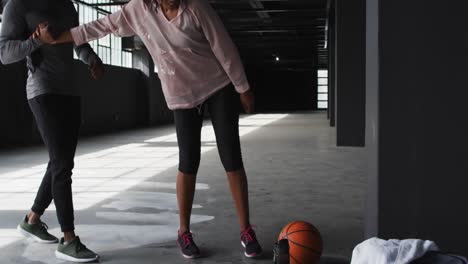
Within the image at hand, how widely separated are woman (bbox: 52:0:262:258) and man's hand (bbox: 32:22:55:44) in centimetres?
7

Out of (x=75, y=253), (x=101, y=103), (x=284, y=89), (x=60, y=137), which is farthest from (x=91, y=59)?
(x=284, y=89)

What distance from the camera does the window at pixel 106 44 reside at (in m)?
16.3

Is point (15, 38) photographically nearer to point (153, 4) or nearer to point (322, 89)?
point (153, 4)

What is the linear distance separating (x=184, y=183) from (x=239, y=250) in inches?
20.8

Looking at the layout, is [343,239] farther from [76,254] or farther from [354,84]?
[354,84]

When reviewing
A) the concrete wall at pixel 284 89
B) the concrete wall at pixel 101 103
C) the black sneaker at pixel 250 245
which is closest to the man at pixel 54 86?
the concrete wall at pixel 101 103

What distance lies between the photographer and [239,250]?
11.3 ft

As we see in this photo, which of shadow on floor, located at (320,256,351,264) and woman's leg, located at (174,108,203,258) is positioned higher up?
woman's leg, located at (174,108,203,258)

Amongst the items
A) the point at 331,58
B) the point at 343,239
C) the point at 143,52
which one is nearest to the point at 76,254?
the point at 343,239

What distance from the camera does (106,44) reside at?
18.1 metres

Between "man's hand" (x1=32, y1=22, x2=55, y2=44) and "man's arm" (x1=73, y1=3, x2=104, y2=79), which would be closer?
"man's hand" (x1=32, y1=22, x2=55, y2=44)

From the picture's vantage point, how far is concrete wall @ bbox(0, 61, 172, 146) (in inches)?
481

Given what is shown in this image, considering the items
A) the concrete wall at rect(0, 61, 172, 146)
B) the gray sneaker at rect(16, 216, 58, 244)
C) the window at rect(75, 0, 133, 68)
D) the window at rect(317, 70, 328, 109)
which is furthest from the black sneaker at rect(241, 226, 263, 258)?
the window at rect(317, 70, 328, 109)
